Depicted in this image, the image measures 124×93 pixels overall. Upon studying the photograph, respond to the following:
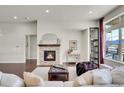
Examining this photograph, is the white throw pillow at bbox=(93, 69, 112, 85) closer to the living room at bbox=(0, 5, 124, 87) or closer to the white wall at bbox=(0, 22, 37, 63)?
the living room at bbox=(0, 5, 124, 87)

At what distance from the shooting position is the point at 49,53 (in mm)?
11680

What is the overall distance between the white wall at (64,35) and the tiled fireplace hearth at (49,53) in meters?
0.33

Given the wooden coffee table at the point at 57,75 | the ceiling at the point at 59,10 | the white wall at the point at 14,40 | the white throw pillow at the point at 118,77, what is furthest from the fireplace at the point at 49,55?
the white throw pillow at the point at 118,77

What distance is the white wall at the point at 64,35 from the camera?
11359mm

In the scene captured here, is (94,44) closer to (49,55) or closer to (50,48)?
(50,48)

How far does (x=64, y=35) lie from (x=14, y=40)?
3464 millimetres

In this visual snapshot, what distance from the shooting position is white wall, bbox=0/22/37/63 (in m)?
12.3

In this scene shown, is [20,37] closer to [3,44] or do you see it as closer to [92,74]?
[3,44]

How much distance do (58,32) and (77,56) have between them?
206cm

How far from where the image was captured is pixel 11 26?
40.5 ft

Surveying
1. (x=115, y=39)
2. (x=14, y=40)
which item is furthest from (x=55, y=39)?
(x=115, y=39)

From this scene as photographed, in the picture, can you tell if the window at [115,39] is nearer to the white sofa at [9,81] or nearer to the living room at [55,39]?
the living room at [55,39]
